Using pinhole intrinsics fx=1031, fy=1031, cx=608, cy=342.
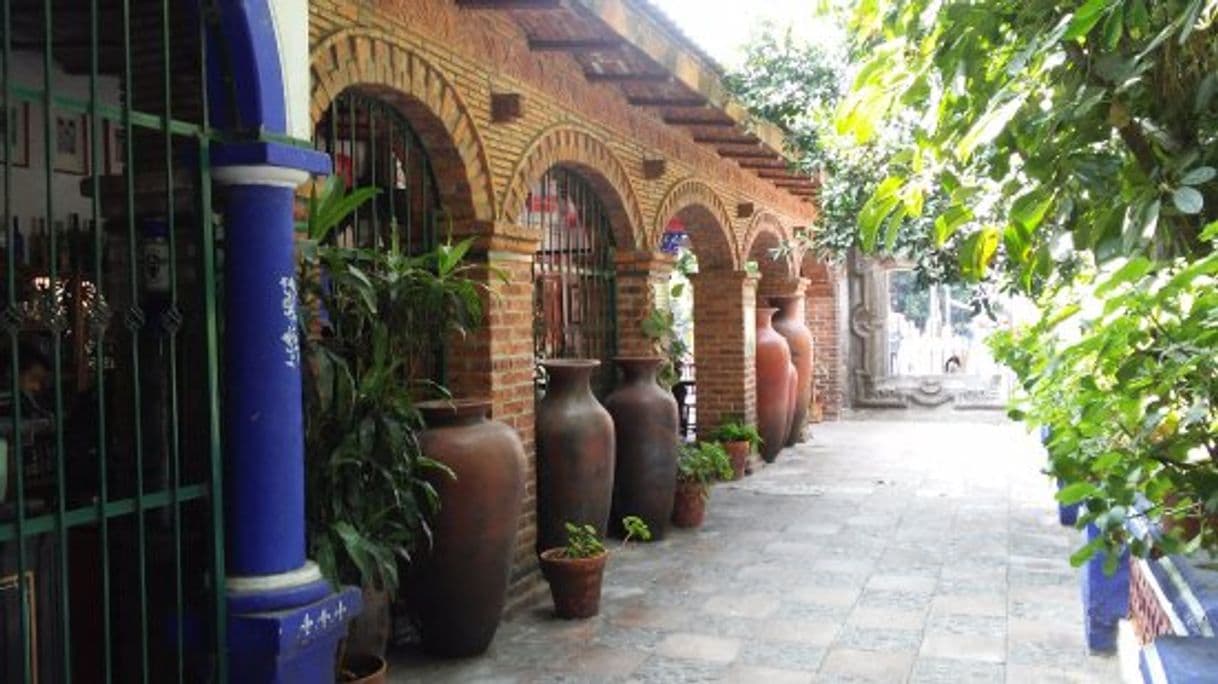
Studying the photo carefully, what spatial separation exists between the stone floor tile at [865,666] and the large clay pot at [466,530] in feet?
4.64

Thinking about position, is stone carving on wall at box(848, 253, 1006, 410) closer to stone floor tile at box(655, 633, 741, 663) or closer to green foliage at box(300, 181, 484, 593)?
stone floor tile at box(655, 633, 741, 663)

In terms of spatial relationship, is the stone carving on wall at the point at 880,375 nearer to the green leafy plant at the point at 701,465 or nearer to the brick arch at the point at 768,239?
the brick arch at the point at 768,239

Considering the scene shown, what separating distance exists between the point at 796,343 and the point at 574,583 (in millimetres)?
6774

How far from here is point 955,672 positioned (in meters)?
4.07

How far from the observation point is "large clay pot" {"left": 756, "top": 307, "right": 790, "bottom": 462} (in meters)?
10.2

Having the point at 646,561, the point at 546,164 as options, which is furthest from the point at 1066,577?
the point at 546,164

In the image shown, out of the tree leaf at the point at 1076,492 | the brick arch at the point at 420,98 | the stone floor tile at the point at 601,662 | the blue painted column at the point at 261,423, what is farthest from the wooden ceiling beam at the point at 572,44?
the tree leaf at the point at 1076,492

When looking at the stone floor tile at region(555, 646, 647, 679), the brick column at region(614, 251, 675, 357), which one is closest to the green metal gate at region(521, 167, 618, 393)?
the brick column at region(614, 251, 675, 357)

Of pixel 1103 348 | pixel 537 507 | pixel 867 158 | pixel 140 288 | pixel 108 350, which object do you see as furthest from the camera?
pixel 867 158

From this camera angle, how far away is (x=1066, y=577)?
5543 mm

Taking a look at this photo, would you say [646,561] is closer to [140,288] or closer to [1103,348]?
[140,288]

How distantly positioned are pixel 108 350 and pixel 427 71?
69.1 inches

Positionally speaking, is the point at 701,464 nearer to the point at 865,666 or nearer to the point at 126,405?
the point at 865,666

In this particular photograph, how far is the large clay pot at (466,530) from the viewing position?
4.21 metres
